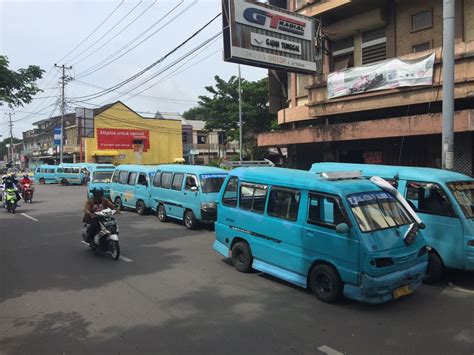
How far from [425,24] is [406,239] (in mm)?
10727

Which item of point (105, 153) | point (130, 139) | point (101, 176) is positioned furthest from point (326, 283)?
point (130, 139)

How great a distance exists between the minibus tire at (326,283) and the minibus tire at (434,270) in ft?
6.84

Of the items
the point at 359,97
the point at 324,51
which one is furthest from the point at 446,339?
the point at 324,51

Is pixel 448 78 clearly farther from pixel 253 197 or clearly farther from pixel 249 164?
pixel 249 164

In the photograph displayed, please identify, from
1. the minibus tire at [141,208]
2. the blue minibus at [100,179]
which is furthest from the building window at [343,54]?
the blue minibus at [100,179]

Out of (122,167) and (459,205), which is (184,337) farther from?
(122,167)

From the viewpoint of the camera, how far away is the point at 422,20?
1401 centimetres

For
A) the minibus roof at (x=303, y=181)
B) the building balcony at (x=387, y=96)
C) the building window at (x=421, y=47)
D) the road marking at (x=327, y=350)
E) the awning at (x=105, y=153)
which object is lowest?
the road marking at (x=327, y=350)

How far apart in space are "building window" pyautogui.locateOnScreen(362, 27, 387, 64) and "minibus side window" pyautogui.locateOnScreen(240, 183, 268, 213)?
10.1 metres

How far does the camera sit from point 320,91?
16.4 metres

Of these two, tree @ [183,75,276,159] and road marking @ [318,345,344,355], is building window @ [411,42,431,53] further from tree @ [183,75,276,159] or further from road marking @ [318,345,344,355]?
tree @ [183,75,276,159]

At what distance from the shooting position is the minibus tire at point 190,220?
12328 millimetres

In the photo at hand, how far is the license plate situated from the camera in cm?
569

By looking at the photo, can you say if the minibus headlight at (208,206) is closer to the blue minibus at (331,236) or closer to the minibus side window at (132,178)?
the blue minibus at (331,236)
